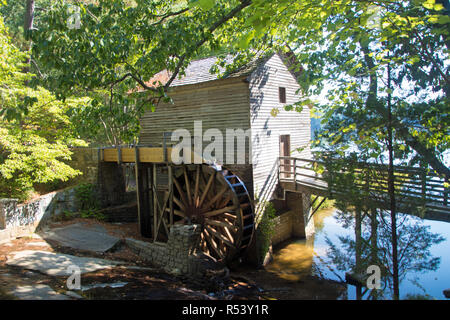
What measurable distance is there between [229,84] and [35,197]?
24.5ft

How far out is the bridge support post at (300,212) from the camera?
13219 mm

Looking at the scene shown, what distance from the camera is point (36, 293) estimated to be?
5.21m

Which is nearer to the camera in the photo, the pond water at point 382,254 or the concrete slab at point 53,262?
the pond water at point 382,254

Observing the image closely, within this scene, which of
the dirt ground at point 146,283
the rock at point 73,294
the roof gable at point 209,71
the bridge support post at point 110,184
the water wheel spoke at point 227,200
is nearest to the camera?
the rock at point 73,294

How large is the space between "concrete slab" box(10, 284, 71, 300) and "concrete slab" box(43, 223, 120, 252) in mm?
3486

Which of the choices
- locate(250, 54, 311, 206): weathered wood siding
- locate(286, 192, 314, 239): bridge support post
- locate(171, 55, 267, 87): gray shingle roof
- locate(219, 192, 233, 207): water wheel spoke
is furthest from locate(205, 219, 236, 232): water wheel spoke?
locate(171, 55, 267, 87): gray shingle roof

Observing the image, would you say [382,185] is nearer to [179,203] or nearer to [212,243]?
[212,243]

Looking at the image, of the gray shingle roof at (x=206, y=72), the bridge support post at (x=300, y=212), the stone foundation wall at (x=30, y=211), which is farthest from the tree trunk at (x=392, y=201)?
the stone foundation wall at (x=30, y=211)

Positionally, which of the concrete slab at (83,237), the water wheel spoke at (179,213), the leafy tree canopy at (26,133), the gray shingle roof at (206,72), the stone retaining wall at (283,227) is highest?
the gray shingle roof at (206,72)

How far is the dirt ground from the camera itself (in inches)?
230

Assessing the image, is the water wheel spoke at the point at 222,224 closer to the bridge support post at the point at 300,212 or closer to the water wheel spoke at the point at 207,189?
the water wheel spoke at the point at 207,189

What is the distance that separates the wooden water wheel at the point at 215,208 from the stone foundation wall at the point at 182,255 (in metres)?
1.07

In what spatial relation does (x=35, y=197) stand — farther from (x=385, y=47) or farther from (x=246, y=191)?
(x=385, y=47)

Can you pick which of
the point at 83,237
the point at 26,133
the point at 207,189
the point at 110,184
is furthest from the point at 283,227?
the point at 26,133
